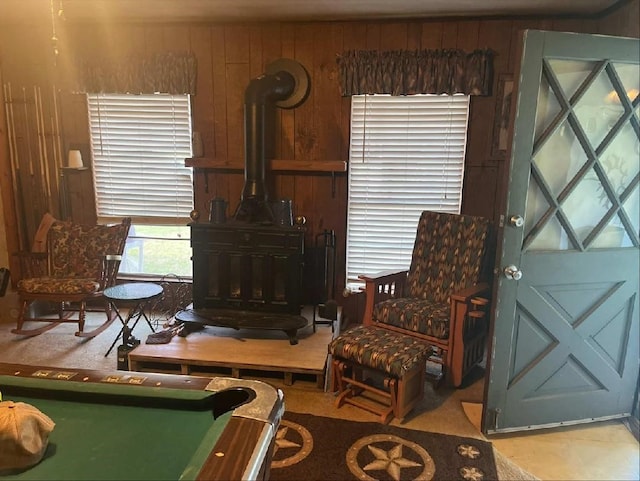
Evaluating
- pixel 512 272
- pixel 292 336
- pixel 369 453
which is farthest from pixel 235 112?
pixel 369 453

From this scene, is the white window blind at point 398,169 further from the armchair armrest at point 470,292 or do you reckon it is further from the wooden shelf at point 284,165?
the armchair armrest at point 470,292

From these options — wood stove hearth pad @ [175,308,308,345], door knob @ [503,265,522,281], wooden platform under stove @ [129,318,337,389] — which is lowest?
wooden platform under stove @ [129,318,337,389]

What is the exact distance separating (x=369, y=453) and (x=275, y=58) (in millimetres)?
2975

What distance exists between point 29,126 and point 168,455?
391 centimetres

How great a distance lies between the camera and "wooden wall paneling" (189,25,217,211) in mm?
3906

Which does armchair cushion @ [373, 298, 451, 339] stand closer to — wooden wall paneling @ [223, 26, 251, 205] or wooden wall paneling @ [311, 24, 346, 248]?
wooden wall paneling @ [311, 24, 346, 248]

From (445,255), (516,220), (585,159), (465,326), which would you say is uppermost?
(585,159)

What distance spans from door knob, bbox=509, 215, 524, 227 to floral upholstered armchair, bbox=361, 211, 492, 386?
695 mm

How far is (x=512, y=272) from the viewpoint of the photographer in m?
2.41

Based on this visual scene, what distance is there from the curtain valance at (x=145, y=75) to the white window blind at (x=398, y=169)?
1.39 m

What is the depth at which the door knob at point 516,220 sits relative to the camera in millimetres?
2371

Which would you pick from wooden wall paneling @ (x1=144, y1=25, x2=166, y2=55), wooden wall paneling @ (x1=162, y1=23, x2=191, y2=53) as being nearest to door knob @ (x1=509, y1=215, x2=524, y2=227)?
wooden wall paneling @ (x1=162, y1=23, x2=191, y2=53)

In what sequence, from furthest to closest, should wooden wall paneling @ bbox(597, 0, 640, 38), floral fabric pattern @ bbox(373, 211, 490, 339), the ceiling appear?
the ceiling → floral fabric pattern @ bbox(373, 211, 490, 339) → wooden wall paneling @ bbox(597, 0, 640, 38)

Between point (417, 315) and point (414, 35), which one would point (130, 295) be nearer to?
point (417, 315)
